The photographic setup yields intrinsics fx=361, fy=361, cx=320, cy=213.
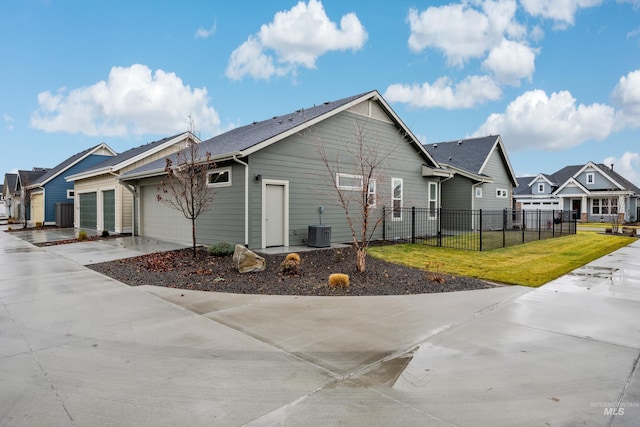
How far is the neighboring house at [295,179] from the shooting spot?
11.4 metres

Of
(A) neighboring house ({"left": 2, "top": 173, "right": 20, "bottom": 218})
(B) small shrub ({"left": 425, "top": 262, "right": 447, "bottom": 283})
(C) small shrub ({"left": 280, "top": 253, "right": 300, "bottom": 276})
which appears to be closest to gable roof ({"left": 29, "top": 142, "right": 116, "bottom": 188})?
(A) neighboring house ({"left": 2, "top": 173, "right": 20, "bottom": 218})

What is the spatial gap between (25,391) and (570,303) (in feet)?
24.7

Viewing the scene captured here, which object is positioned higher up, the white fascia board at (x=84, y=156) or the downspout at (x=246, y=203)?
the white fascia board at (x=84, y=156)

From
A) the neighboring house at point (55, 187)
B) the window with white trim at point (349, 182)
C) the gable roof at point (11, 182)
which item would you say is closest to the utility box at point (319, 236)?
the window with white trim at point (349, 182)

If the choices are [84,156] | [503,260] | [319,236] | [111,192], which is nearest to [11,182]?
[84,156]

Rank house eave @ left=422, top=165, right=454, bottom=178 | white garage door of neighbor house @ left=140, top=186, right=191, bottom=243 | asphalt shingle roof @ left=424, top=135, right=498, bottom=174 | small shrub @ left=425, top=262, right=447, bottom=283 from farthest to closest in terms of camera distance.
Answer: asphalt shingle roof @ left=424, top=135, right=498, bottom=174
house eave @ left=422, top=165, right=454, bottom=178
white garage door of neighbor house @ left=140, top=186, right=191, bottom=243
small shrub @ left=425, top=262, right=447, bottom=283

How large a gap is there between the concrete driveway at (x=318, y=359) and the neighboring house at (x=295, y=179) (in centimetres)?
514

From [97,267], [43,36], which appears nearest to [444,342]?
[97,267]

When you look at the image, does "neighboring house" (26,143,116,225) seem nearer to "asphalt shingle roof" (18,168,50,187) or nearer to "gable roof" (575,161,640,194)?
"asphalt shingle roof" (18,168,50,187)

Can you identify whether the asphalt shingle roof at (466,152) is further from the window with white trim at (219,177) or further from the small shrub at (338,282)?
the small shrub at (338,282)

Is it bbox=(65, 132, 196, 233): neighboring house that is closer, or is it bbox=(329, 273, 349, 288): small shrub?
bbox=(329, 273, 349, 288): small shrub

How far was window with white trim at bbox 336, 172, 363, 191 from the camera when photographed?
1408 cm

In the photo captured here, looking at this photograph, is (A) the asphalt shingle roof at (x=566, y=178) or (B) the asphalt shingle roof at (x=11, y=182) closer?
(A) the asphalt shingle roof at (x=566, y=178)

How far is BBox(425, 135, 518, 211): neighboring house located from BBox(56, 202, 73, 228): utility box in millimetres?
25879
